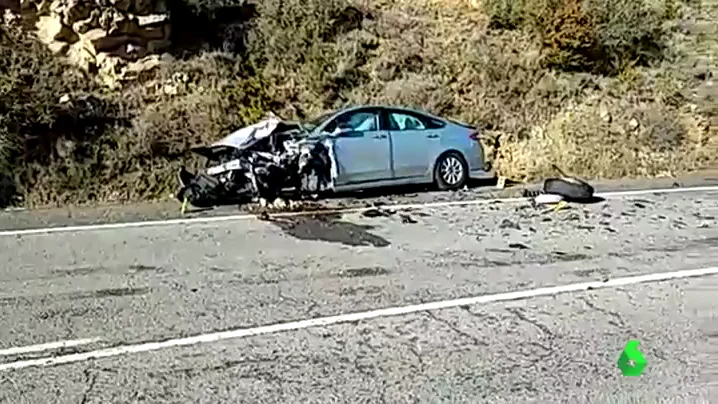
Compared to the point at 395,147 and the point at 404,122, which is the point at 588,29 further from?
the point at 395,147

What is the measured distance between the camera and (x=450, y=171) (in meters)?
16.1

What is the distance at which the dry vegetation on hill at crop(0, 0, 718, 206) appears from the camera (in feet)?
51.5

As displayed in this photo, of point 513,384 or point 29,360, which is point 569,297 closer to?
point 513,384

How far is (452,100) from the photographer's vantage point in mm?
21344

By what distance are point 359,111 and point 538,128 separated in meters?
6.83

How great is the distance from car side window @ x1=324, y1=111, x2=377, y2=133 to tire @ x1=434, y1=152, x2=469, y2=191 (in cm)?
140

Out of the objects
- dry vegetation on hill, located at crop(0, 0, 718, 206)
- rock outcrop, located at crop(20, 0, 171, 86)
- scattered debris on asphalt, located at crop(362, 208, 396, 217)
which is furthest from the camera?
rock outcrop, located at crop(20, 0, 171, 86)

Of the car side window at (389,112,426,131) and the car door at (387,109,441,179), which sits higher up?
the car side window at (389,112,426,131)

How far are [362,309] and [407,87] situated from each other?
13774 millimetres

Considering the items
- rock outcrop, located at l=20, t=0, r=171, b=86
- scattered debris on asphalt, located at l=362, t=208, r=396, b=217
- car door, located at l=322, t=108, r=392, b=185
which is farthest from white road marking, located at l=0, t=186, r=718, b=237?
rock outcrop, located at l=20, t=0, r=171, b=86

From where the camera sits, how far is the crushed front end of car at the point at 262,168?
14.1 meters

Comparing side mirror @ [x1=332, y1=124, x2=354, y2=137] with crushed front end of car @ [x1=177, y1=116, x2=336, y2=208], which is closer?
crushed front end of car @ [x1=177, y1=116, x2=336, y2=208]

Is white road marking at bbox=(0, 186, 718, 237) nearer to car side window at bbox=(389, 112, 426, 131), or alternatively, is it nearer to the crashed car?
the crashed car

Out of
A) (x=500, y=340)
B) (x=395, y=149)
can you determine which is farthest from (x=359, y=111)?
(x=500, y=340)
